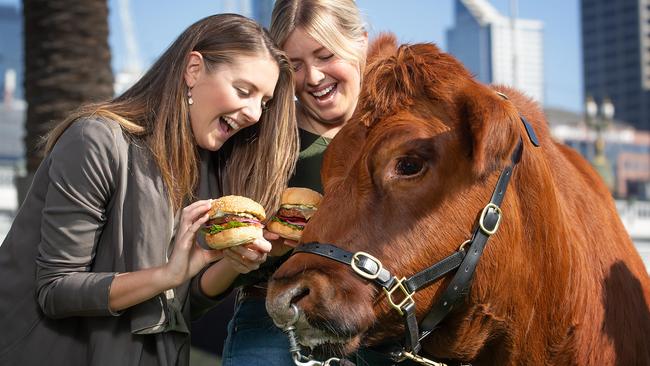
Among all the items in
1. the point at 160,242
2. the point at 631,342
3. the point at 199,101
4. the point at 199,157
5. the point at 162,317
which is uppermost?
the point at 199,101

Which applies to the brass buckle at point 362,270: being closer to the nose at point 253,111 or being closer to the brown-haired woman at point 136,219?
the brown-haired woman at point 136,219

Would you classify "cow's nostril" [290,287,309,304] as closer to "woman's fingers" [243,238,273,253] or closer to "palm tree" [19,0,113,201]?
"woman's fingers" [243,238,273,253]

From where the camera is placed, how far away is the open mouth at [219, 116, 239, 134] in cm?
388

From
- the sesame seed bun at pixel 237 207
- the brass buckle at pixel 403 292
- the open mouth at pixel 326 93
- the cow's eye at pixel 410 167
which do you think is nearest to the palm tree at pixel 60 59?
the open mouth at pixel 326 93

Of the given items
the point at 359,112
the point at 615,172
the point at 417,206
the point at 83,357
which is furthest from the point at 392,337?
the point at 615,172

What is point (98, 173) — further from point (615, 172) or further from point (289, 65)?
point (615, 172)

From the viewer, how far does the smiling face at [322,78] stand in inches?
164

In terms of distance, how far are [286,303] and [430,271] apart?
0.56 m

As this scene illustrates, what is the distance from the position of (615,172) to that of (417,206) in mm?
139938

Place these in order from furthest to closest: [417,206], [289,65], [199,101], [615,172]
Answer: [615,172], [289,65], [199,101], [417,206]

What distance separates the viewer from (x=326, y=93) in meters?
4.22

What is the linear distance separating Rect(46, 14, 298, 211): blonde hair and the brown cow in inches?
22.7

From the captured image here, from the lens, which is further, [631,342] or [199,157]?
[199,157]

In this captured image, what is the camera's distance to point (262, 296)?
4.01 meters
